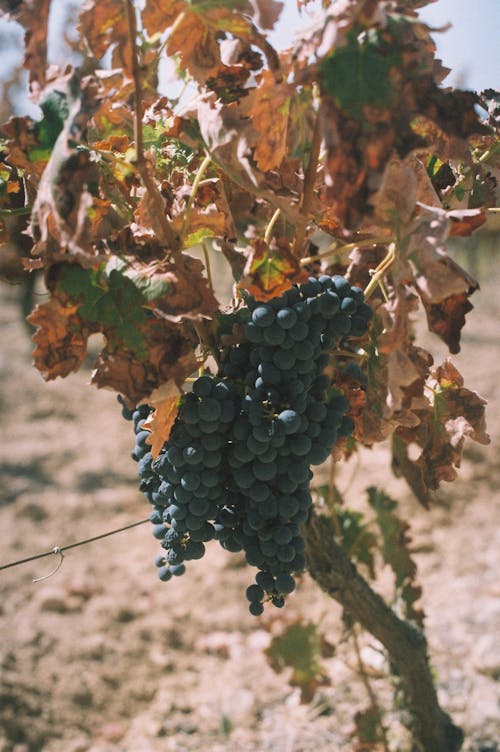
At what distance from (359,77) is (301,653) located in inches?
60.6

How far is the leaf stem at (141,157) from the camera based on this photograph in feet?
2.16

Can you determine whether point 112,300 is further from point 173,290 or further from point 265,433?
point 265,433

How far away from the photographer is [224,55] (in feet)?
2.73

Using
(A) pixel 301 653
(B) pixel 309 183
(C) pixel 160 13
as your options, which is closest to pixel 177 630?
(A) pixel 301 653

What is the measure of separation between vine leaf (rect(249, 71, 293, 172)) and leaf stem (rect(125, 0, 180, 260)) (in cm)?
12

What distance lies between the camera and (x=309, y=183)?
2.48 feet

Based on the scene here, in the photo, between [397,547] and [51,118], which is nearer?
[51,118]

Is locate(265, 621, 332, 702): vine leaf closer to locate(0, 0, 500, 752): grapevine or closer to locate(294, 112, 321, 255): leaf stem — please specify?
locate(0, 0, 500, 752): grapevine

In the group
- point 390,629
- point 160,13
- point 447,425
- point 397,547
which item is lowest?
point 390,629

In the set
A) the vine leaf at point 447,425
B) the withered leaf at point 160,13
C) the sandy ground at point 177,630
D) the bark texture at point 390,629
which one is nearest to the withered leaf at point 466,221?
the vine leaf at point 447,425

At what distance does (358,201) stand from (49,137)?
0.36 meters

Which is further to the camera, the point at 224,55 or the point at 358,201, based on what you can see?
the point at 224,55

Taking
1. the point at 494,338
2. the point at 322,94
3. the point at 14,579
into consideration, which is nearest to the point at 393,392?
the point at 322,94

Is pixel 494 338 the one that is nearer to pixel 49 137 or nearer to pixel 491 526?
pixel 491 526
